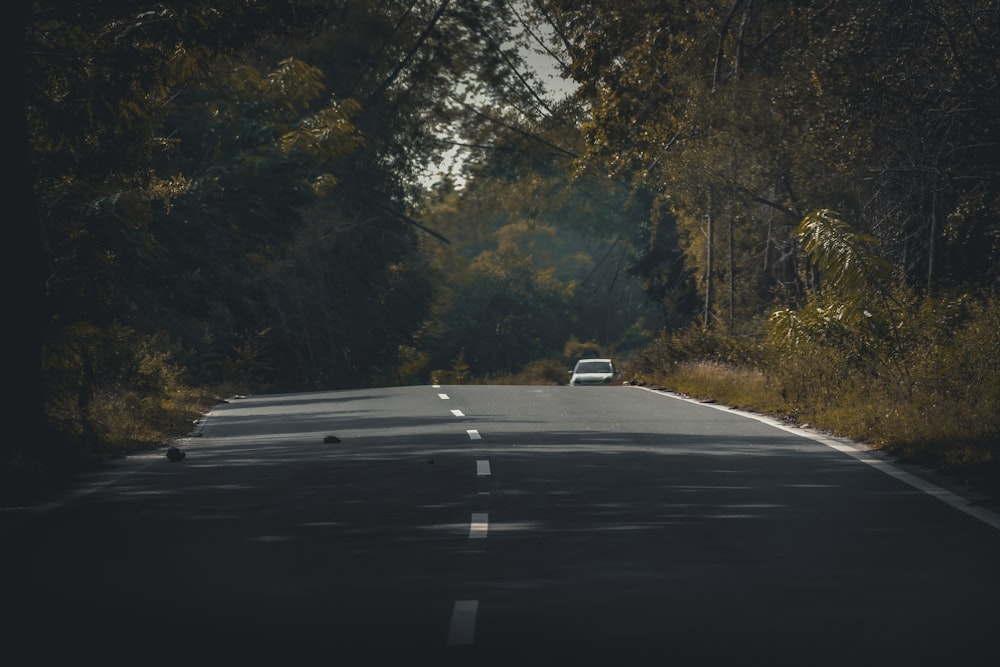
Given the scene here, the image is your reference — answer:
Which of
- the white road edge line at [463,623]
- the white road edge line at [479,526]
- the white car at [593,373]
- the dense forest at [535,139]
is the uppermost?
the dense forest at [535,139]

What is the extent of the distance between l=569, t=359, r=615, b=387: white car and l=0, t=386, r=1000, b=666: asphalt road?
40.6 m

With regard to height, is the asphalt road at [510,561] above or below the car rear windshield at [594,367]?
above

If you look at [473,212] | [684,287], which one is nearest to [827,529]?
[684,287]

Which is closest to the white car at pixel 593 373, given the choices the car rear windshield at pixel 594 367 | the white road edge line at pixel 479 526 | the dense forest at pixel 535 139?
the car rear windshield at pixel 594 367

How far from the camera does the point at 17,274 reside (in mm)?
18781

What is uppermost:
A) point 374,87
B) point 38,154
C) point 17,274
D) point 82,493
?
point 374,87

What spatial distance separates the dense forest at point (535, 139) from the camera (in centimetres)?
2098

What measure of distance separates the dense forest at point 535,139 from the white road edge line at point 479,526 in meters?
5.20

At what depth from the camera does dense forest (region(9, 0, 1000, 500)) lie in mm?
20984

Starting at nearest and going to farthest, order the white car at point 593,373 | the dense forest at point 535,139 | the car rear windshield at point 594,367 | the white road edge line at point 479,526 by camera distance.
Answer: the white road edge line at point 479,526 < the dense forest at point 535,139 < the white car at point 593,373 < the car rear windshield at point 594,367

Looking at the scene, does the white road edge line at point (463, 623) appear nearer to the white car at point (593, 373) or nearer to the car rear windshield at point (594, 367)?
the white car at point (593, 373)

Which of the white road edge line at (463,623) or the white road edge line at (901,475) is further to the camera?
the white road edge line at (901,475)

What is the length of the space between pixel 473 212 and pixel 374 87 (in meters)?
35.1

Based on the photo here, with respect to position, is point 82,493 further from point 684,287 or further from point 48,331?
point 684,287
